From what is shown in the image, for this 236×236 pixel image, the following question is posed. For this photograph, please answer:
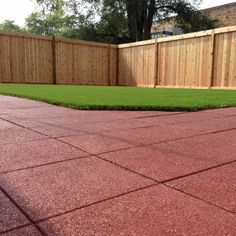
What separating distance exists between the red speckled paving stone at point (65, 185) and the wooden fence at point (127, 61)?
8241 millimetres

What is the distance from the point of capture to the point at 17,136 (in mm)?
2592

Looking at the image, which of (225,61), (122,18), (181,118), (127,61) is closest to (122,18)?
(122,18)

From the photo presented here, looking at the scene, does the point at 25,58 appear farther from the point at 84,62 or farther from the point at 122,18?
the point at 122,18

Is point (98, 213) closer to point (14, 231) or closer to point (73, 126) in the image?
point (14, 231)

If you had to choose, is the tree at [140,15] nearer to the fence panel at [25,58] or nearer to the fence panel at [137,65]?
the fence panel at [137,65]

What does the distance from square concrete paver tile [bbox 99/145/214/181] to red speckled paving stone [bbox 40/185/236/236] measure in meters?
0.31

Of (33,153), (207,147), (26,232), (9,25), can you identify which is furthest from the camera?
(9,25)

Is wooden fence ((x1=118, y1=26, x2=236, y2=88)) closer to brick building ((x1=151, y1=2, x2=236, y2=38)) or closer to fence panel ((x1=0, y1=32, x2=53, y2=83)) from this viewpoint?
fence panel ((x1=0, y1=32, x2=53, y2=83))

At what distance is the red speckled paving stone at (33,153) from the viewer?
6.02ft

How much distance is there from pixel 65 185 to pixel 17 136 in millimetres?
1269

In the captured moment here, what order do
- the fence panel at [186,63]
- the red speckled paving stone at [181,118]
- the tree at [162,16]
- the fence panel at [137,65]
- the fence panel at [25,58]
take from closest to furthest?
the red speckled paving stone at [181,118], the fence panel at [186,63], the fence panel at [25,58], the fence panel at [137,65], the tree at [162,16]

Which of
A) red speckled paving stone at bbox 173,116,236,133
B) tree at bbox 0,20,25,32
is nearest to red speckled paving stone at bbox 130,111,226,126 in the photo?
red speckled paving stone at bbox 173,116,236,133

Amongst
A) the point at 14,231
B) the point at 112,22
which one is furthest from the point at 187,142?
the point at 112,22

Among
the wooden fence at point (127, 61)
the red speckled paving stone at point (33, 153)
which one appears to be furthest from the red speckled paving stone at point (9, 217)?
the wooden fence at point (127, 61)
